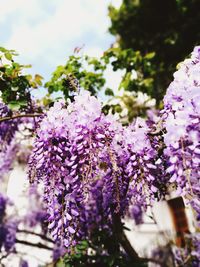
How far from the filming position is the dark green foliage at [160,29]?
9.28 metres

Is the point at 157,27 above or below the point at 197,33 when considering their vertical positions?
above

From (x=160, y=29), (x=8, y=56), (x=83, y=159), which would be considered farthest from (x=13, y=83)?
(x=160, y=29)

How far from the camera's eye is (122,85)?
493 cm

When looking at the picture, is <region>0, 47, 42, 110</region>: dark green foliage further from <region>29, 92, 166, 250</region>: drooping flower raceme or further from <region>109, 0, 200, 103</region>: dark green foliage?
<region>109, 0, 200, 103</region>: dark green foliage

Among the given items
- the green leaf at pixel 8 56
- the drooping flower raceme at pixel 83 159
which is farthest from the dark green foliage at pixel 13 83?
the drooping flower raceme at pixel 83 159

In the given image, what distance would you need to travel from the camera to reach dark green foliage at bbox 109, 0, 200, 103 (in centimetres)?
928

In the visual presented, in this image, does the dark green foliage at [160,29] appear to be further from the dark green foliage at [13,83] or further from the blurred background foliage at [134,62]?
the dark green foliage at [13,83]

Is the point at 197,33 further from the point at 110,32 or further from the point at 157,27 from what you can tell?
the point at 110,32

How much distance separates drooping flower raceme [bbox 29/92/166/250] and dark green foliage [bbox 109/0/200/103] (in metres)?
4.86

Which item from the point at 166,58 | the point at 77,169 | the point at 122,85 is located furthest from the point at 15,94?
the point at 166,58

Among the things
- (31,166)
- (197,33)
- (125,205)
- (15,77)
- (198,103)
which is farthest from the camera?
(197,33)

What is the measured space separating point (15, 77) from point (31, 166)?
1.12 m

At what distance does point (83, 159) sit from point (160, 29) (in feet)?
31.3

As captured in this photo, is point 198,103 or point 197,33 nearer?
point 198,103
